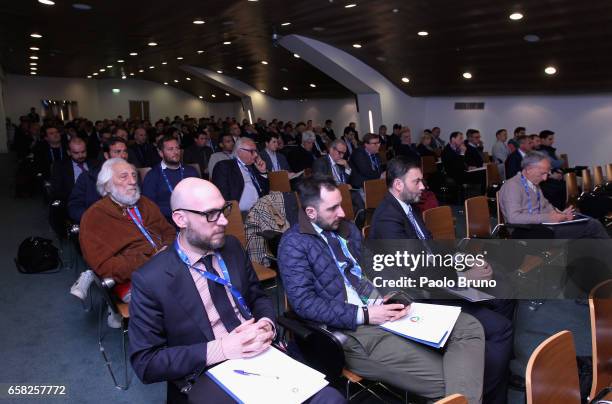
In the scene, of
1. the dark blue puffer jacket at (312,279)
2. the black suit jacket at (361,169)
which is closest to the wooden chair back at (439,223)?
the dark blue puffer jacket at (312,279)

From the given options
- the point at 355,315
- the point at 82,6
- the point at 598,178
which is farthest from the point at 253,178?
the point at 598,178

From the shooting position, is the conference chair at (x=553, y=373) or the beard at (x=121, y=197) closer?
the conference chair at (x=553, y=373)

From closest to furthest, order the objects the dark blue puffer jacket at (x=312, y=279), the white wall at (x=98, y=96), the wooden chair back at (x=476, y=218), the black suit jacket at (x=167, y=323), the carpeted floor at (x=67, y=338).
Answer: the black suit jacket at (x=167, y=323) → the dark blue puffer jacket at (x=312, y=279) → the carpeted floor at (x=67, y=338) → the wooden chair back at (x=476, y=218) → the white wall at (x=98, y=96)

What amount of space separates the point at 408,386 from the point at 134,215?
2035 millimetres

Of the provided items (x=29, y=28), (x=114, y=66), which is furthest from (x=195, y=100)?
(x=29, y=28)

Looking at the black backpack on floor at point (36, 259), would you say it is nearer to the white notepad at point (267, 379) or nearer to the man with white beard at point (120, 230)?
the man with white beard at point (120, 230)

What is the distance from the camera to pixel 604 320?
1896 millimetres

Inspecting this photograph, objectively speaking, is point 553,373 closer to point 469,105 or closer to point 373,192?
point 373,192

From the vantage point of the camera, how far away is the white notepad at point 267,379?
1.49 meters

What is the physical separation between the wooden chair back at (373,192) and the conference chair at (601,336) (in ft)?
10.0

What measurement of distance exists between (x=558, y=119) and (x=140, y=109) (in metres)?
20.3

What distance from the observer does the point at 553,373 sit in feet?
4.75

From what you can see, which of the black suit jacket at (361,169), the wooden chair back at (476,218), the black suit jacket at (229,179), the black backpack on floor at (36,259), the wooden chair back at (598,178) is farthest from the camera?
the wooden chair back at (598,178)

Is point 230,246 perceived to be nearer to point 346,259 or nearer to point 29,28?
point 346,259
